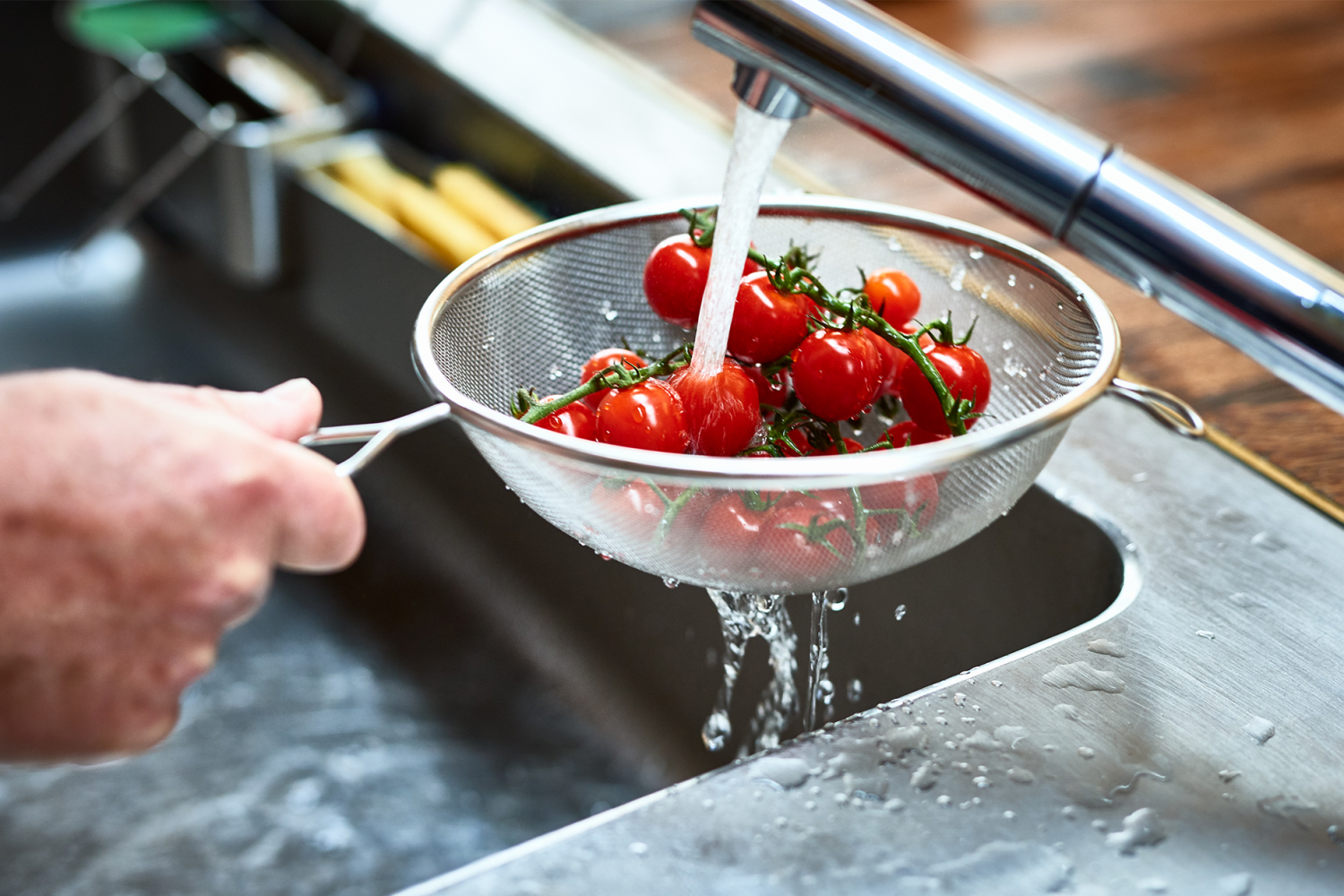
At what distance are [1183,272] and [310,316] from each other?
897mm

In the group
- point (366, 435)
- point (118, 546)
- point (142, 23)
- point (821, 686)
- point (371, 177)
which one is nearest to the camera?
point (118, 546)

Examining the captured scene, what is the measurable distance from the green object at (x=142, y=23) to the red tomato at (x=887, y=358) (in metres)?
1.04

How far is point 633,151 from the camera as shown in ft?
3.26

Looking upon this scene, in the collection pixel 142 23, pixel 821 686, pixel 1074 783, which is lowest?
pixel 142 23

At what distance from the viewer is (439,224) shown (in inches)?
41.5

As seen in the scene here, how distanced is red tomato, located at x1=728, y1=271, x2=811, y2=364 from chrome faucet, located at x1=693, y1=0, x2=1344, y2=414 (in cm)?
8

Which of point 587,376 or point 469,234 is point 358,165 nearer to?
point 469,234

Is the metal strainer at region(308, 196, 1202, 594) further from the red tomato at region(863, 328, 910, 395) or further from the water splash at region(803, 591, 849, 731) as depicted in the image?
the water splash at region(803, 591, 849, 731)

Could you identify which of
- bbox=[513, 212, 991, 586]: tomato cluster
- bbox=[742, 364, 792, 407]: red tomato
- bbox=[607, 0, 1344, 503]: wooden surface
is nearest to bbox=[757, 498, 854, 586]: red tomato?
bbox=[513, 212, 991, 586]: tomato cluster

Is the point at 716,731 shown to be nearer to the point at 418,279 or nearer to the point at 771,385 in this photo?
the point at 771,385

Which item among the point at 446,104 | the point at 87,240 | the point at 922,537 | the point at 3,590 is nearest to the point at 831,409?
the point at 922,537

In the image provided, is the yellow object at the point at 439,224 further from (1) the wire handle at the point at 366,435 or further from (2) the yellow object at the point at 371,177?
(1) the wire handle at the point at 366,435

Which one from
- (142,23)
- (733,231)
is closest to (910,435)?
(733,231)

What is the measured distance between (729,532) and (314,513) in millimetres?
168
